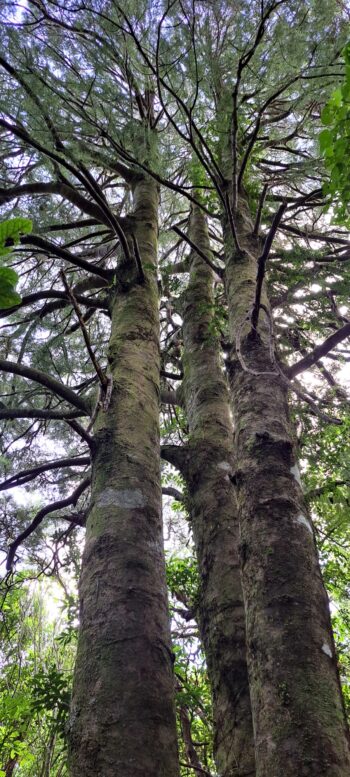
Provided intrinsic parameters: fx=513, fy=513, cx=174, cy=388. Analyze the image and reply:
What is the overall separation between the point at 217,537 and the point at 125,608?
1008 mm

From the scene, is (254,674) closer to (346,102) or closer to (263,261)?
(263,261)

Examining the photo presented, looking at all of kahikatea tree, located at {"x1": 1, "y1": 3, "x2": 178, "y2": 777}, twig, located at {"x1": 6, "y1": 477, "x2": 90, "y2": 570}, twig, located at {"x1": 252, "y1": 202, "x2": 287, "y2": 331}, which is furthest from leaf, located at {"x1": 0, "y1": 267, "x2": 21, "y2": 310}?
twig, located at {"x1": 6, "y1": 477, "x2": 90, "y2": 570}

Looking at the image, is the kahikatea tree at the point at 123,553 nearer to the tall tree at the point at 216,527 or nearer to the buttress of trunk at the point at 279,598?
the buttress of trunk at the point at 279,598

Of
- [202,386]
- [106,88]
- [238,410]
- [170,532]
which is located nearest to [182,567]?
[170,532]

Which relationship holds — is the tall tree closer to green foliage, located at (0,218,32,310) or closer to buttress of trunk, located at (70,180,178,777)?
buttress of trunk, located at (70,180,178,777)

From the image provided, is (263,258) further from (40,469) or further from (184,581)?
(184,581)

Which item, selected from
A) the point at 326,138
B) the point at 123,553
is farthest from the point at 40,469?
the point at 326,138

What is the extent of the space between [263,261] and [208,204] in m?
2.81

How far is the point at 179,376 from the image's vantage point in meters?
3.88

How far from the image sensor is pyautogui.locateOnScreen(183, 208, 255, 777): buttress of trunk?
6.16 ft

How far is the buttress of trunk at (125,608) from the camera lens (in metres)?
1.33

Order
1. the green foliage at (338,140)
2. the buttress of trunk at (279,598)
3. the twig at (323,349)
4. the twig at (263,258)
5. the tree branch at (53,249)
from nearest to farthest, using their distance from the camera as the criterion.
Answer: the buttress of trunk at (279,598) → the green foliage at (338,140) → the twig at (263,258) → the twig at (323,349) → the tree branch at (53,249)

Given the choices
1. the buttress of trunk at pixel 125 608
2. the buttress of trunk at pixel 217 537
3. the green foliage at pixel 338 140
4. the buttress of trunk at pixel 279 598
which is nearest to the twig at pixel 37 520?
the buttress of trunk at pixel 217 537

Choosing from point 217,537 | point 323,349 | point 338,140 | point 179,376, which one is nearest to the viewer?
point 338,140
